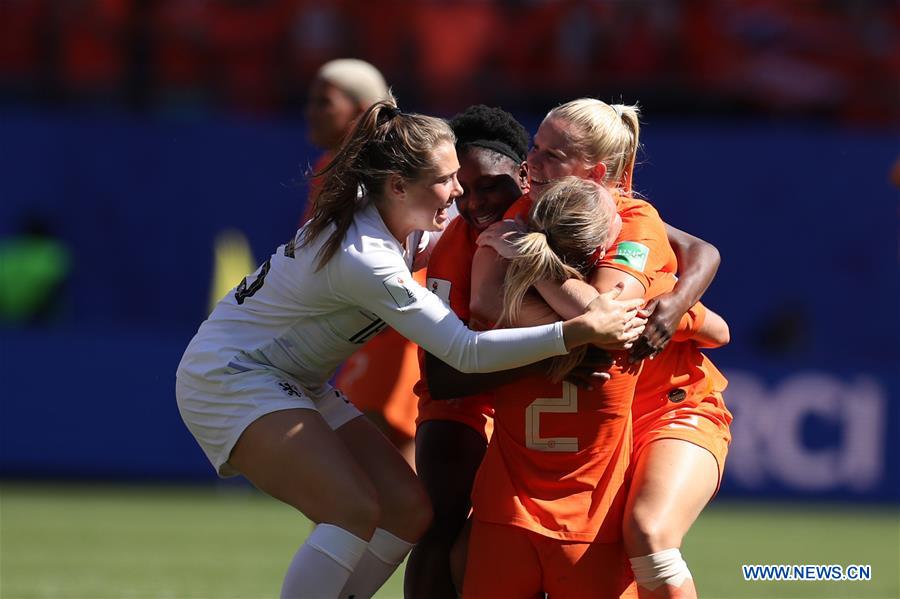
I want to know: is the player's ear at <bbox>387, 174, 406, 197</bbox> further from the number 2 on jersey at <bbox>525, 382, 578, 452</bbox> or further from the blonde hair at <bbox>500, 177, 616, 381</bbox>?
the number 2 on jersey at <bbox>525, 382, 578, 452</bbox>

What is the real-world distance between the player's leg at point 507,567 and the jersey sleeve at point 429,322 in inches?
20.6

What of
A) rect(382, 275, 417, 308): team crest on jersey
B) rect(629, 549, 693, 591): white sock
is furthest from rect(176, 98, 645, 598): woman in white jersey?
rect(629, 549, 693, 591): white sock

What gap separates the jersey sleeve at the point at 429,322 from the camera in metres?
4.09

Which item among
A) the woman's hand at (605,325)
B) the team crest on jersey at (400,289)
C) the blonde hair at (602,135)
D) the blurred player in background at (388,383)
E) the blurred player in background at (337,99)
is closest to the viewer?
the woman's hand at (605,325)

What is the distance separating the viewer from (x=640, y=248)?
4.27 metres

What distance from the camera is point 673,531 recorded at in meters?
4.13

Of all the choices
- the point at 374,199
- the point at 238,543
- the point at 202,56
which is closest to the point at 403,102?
the point at 202,56

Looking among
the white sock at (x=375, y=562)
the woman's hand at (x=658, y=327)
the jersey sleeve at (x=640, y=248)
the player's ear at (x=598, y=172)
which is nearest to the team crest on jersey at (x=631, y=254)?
the jersey sleeve at (x=640, y=248)

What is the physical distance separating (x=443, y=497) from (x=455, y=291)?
0.75 m

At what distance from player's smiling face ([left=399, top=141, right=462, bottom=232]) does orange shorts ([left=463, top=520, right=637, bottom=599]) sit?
1.03m

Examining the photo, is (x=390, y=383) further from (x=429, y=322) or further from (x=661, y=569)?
(x=661, y=569)

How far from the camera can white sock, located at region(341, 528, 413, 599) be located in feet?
15.0

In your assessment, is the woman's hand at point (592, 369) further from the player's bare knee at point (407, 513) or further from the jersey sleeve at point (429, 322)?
the player's bare knee at point (407, 513)

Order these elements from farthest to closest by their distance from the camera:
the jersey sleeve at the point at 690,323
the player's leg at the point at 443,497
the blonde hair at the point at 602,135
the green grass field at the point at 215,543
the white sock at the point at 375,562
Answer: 1. the green grass field at the point at 215,543
2. the player's leg at the point at 443,497
3. the white sock at the point at 375,562
4. the jersey sleeve at the point at 690,323
5. the blonde hair at the point at 602,135
